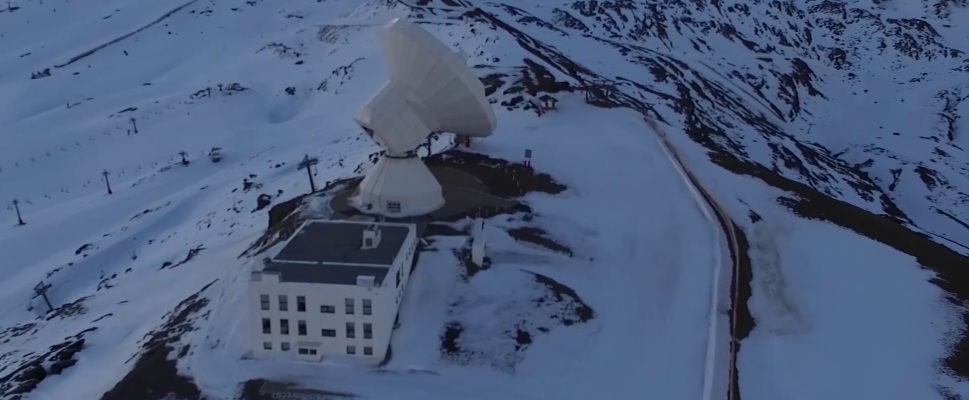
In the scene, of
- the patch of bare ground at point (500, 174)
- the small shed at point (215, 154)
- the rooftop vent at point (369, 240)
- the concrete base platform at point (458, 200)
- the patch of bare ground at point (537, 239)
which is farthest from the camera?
the small shed at point (215, 154)

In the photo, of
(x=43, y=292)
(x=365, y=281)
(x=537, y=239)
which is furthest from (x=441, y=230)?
(x=43, y=292)

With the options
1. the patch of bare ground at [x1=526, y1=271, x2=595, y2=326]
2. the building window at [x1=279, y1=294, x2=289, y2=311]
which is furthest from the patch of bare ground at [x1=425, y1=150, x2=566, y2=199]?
the building window at [x1=279, y1=294, x2=289, y2=311]

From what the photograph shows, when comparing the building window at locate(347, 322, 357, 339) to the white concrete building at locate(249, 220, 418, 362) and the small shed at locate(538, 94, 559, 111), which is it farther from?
the small shed at locate(538, 94, 559, 111)

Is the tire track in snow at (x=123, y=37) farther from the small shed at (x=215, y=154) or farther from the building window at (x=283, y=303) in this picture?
the building window at (x=283, y=303)

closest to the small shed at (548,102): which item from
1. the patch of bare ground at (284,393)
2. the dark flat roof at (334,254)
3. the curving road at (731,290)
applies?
the curving road at (731,290)

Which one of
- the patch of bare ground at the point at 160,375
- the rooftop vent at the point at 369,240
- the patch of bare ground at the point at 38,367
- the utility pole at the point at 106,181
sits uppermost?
the rooftop vent at the point at 369,240

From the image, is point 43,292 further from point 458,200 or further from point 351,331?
point 351,331

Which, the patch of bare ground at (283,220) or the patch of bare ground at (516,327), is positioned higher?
the patch of bare ground at (283,220)
